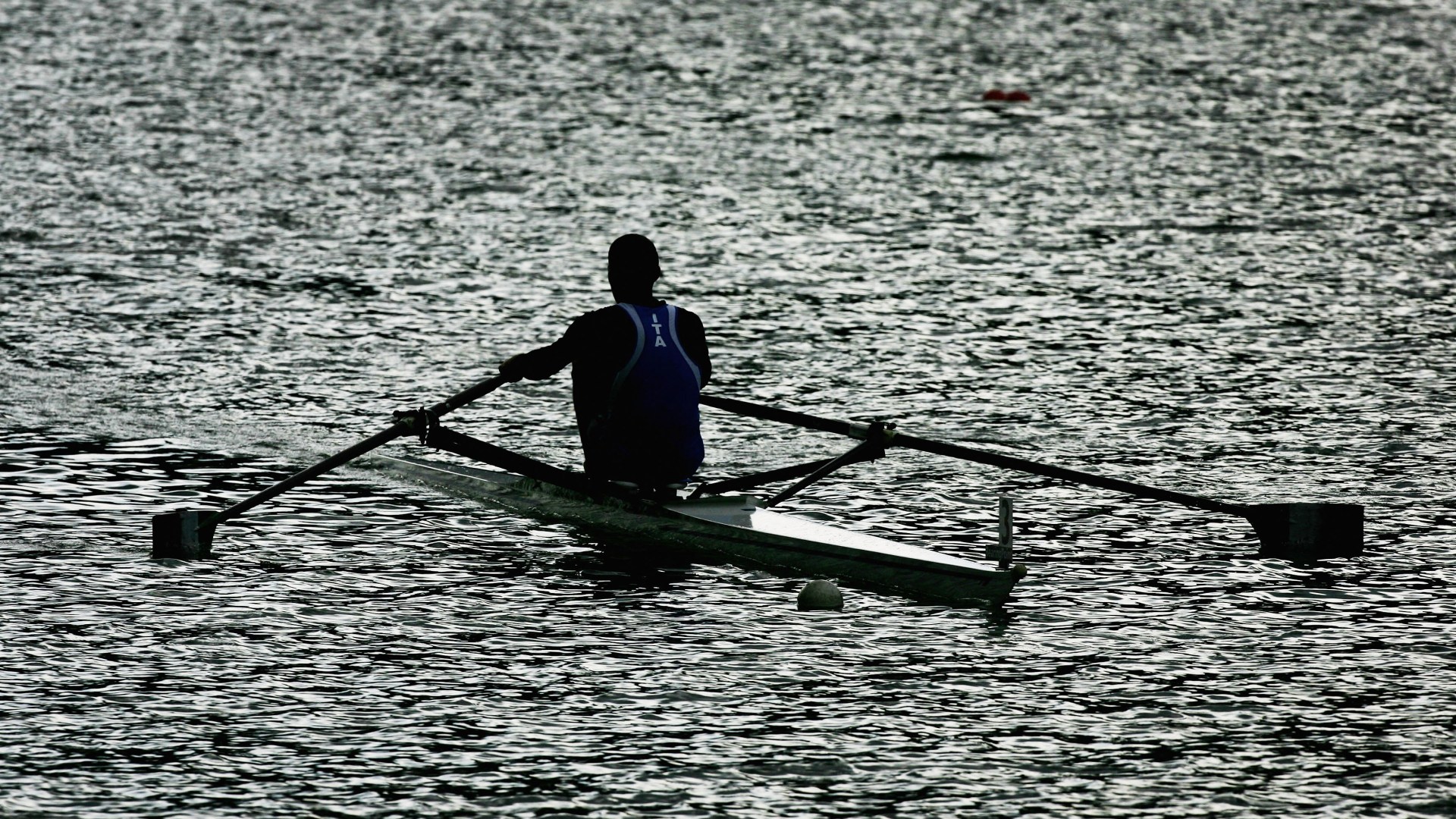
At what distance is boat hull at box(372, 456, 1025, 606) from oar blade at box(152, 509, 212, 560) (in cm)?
150

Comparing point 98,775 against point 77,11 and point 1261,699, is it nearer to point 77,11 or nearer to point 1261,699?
point 1261,699

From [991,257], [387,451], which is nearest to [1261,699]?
[387,451]

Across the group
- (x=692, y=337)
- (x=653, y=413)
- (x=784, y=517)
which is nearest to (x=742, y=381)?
(x=692, y=337)

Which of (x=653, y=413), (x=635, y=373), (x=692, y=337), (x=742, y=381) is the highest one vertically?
(x=692, y=337)

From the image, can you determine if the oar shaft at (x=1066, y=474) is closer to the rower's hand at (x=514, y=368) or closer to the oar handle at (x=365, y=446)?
the rower's hand at (x=514, y=368)

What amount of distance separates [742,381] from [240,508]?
12.6ft

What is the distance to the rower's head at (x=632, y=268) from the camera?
946cm

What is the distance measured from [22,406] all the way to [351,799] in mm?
6144

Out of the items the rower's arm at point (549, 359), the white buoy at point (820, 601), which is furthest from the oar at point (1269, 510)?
the white buoy at point (820, 601)

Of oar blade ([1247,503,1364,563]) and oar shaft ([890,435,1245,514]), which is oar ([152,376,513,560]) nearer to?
oar shaft ([890,435,1245,514])

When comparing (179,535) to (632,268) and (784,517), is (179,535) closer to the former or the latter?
(632,268)

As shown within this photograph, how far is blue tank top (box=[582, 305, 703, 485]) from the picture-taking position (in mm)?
9445

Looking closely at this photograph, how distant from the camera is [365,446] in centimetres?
972

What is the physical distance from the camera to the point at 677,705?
7.31 metres
